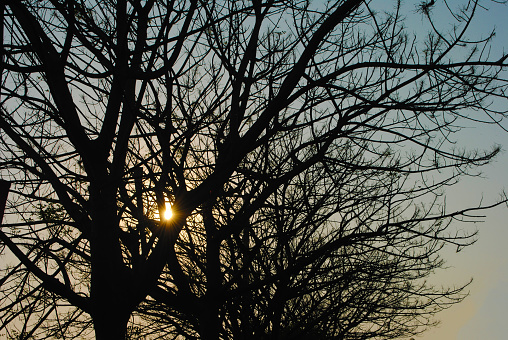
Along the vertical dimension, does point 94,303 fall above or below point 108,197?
below

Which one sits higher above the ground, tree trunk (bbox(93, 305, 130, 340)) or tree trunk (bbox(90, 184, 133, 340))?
tree trunk (bbox(90, 184, 133, 340))

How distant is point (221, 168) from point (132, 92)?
1366mm

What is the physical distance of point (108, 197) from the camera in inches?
137

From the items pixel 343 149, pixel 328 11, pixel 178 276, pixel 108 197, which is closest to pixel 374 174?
pixel 343 149

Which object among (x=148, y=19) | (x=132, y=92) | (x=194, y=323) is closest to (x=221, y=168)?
(x=132, y=92)

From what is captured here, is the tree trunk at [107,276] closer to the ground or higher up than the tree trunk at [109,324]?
higher up

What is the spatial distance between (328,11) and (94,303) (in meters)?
3.48

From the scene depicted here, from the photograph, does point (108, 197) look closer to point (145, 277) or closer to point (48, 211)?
point (145, 277)

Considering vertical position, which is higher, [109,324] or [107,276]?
[107,276]

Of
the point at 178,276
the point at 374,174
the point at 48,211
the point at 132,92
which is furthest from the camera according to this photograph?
the point at 374,174

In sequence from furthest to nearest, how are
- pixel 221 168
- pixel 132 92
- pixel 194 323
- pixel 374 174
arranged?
1. pixel 194 323
2. pixel 374 174
3. pixel 132 92
4. pixel 221 168

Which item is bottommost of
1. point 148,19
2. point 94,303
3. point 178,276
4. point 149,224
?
point 94,303

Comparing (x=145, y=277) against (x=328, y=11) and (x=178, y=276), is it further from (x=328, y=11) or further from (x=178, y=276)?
(x=328, y=11)

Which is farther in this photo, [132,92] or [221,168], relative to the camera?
[132,92]
